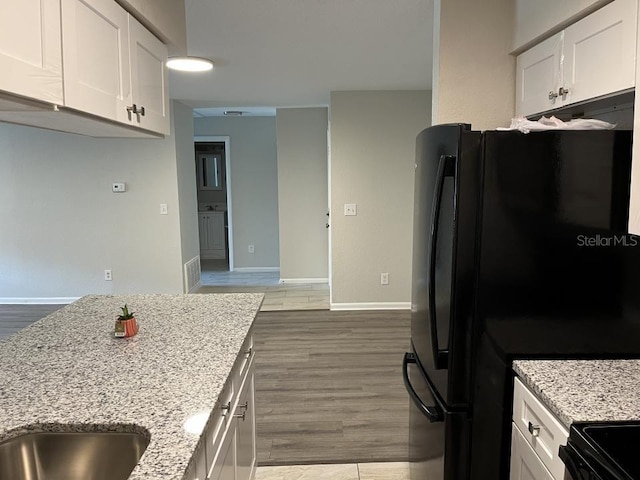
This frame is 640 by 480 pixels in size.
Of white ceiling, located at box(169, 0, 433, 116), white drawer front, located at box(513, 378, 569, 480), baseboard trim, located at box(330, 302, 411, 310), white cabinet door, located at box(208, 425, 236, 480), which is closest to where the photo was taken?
white drawer front, located at box(513, 378, 569, 480)

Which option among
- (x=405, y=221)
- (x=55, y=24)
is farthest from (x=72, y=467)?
(x=405, y=221)

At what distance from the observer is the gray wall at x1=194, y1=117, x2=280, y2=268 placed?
7305 millimetres

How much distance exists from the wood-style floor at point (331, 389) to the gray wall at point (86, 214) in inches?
63.5

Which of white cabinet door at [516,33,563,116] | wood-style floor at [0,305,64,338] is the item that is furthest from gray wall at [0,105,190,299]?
white cabinet door at [516,33,563,116]

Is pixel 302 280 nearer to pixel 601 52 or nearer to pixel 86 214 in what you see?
pixel 86 214

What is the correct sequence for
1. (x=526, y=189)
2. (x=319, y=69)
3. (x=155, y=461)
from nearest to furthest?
(x=155, y=461) < (x=526, y=189) < (x=319, y=69)

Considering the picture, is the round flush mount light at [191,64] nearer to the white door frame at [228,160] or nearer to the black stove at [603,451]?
the black stove at [603,451]

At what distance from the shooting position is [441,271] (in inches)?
67.1

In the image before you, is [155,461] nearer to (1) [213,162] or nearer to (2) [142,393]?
(2) [142,393]

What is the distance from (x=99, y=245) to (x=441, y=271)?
4755mm

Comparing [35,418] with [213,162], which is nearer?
[35,418]

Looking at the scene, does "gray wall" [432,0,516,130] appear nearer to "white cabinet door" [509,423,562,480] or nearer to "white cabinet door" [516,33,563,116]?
"white cabinet door" [516,33,563,116]

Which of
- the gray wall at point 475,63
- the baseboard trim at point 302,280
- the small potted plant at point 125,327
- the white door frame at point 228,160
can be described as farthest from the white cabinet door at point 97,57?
the white door frame at point 228,160

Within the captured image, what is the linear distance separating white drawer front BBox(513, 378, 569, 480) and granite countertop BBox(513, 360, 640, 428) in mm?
27
